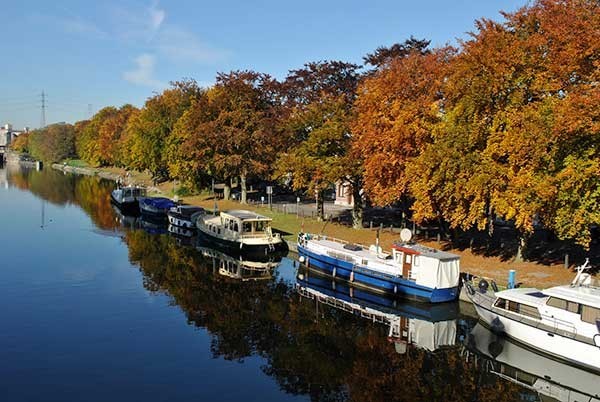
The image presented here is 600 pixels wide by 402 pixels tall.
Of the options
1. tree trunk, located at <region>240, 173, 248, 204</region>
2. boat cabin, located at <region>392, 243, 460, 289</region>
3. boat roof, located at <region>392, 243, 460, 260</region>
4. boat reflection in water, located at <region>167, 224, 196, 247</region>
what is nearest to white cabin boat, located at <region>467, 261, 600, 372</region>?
boat cabin, located at <region>392, 243, 460, 289</region>

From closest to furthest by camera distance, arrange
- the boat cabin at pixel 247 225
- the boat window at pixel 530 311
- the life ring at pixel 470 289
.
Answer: the boat window at pixel 530 311 → the life ring at pixel 470 289 → the boat cabin at pixel 247 225

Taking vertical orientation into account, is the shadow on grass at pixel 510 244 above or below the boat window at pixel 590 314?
above

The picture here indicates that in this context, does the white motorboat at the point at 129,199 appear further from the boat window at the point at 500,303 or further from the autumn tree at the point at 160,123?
the boat window at the point at 500,303

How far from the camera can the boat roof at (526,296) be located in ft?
92.5

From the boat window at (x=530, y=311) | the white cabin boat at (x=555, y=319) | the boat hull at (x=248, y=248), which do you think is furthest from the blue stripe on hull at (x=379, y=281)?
the boat hull at (x=248, y=248)

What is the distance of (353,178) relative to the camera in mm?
55125

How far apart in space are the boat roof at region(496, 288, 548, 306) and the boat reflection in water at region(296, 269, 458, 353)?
375 cm

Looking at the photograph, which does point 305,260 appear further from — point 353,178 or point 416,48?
point 416,48

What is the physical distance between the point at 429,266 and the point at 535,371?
10.5 metres

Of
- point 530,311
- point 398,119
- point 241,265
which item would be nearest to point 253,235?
point 241,265

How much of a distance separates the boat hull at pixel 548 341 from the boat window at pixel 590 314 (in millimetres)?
1184

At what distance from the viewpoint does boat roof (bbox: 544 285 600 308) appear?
26087mm

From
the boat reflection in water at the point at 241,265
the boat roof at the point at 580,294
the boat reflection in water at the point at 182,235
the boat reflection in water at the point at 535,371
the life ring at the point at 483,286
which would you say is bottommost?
the boat reflection in water at the point at 535,371

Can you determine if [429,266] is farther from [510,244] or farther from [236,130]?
[236,130]
